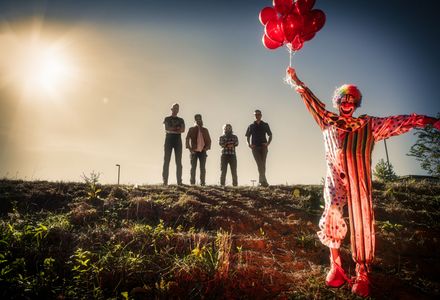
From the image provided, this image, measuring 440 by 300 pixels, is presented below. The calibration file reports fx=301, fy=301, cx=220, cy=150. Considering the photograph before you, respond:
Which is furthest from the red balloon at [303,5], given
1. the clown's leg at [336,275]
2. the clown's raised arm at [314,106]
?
the clown's leg at [336,275]

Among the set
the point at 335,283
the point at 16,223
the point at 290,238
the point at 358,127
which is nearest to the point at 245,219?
the point at 290,238

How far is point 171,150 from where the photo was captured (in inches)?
356

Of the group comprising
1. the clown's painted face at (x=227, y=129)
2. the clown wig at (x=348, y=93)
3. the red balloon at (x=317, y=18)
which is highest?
the red balloon at (x=317, y=18)

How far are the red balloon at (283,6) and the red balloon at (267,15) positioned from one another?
0.10m

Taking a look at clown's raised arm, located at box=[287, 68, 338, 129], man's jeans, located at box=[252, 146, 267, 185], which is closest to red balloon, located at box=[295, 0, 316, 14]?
clown's raised arm, located at box=[287, 68, 338, 129]

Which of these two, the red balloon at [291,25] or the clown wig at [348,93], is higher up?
the red balloon at [291,25]

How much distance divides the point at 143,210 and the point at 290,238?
297 centimetres

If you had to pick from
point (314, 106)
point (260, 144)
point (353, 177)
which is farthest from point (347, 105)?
point (260, 144)

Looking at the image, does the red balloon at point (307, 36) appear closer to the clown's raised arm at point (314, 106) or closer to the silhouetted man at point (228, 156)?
the clown's raised arm at point (314, 106)

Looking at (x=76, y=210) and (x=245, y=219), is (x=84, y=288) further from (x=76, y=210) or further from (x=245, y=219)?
(x=245, y=219)

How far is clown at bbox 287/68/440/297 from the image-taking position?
10.5 feet

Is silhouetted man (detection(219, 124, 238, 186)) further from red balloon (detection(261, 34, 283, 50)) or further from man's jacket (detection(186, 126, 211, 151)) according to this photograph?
red balloon (detection(261, 34, 283, 50))

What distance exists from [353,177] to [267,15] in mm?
2455

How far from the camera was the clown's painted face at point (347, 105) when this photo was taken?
11.6 ft
